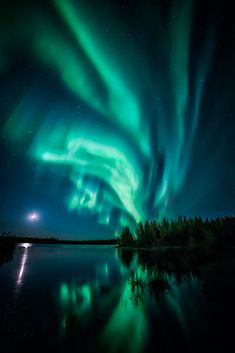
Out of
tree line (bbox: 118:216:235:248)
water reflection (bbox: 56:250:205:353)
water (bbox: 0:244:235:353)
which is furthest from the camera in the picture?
tree line (bbox: 118:216:235:248)

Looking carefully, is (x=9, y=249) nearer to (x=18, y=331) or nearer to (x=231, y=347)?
(x=18, y=331)

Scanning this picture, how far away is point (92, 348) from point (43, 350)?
7.39ft

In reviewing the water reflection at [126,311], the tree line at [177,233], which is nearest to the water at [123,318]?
the water reflection at [126,311]

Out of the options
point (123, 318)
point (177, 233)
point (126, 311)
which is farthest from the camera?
point (177, 233)

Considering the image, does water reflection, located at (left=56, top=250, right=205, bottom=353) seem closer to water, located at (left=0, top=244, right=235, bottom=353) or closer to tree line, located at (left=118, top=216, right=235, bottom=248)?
water, located at (left=0, top=244, right=235, bottom=353)

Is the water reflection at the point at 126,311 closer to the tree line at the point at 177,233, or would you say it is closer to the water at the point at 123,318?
the water at the point at 123,318

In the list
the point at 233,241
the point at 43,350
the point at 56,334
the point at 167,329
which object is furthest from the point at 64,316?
the point at 233,241

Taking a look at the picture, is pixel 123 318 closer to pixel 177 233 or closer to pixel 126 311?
pixel 126 311

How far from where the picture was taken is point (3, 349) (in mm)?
10125

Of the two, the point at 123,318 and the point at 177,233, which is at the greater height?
the point at 177,233

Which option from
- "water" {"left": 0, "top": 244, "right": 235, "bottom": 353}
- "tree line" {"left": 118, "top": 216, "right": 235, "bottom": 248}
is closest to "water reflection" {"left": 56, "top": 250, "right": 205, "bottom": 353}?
"water" {"left": 0, "top": 244, "right": 235, "bottom": 353}

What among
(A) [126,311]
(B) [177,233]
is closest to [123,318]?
(A) [126,311]

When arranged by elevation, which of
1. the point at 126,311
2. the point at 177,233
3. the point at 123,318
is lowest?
the point at 123,318

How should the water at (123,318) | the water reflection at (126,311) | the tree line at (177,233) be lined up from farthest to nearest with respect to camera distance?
the tree line at (177,233)
the water reflection at (126,311)
the water at (123,318)
